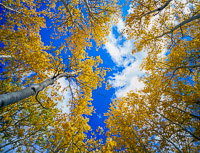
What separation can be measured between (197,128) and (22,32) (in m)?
11.7

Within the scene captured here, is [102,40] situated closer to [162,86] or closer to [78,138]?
[162,86]

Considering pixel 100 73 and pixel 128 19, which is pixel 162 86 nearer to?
pixel 100 73

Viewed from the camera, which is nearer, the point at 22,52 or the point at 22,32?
the point at 22,52

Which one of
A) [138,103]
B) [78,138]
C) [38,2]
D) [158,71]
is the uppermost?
[38,2]

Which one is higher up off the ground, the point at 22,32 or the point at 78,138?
the point at 22,32

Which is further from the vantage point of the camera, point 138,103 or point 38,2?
point 138,103

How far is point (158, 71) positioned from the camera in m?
5.43

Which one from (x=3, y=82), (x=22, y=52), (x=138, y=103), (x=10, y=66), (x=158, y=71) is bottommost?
(x=3, y=82)

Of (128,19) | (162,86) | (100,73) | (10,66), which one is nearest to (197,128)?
(162,86)

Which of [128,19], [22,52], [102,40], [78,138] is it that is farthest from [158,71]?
[22,52]

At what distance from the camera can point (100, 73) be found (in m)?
5.36

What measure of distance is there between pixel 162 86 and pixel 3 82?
996cm

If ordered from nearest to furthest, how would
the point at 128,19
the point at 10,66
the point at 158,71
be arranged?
the point at 128,19 → the point at 10,66 → the point at 158,71

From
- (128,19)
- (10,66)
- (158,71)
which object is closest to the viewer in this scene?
(128,19)
